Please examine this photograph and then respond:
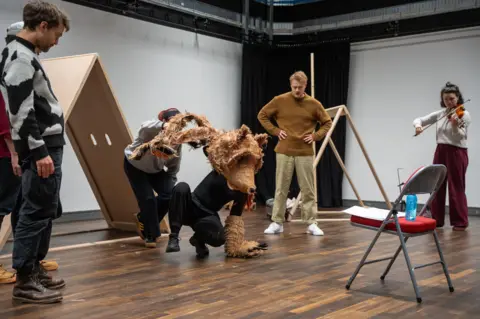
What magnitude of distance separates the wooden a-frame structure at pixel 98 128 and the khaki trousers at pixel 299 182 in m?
1.00

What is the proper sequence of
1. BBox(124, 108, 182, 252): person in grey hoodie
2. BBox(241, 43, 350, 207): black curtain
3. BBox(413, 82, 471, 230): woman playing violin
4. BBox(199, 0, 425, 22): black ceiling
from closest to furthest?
1. BBox(124, 108, 182, 252): person in grey hoodie
2. BBox(413, 82, 471, 230): woman playing violin
3. BBox(199, 0, 425, 22): black ceiling
4. BBox(241, 43, 350, 207): black curtain

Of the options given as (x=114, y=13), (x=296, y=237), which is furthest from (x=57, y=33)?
(x=114, y=13)

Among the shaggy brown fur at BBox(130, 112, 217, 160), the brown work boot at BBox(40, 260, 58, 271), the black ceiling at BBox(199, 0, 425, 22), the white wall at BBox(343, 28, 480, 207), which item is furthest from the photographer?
the black ceiling at BBox(199, 0, 425, 22)

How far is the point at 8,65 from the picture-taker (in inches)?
92.7

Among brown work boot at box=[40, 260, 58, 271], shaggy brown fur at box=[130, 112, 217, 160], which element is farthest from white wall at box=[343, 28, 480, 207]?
brown work boot at box=[40, 260, 58, 271]

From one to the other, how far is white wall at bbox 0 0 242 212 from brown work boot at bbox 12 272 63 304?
130 inches

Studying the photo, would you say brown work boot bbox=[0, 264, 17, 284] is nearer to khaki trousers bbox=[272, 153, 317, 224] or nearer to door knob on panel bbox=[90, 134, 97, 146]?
door knob on panel bbox=[90, 134, 97, 146]

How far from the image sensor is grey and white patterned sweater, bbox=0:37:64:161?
7.61 feet

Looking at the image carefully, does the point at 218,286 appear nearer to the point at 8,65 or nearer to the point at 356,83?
the point at 8,65

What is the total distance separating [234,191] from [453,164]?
2738 millimetres

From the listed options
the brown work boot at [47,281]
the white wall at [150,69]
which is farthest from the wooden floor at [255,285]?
the white wall at [150,69]

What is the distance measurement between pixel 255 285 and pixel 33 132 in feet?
4.38

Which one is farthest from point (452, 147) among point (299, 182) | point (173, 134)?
point (173, 134)

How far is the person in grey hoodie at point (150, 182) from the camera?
3.69 meters
